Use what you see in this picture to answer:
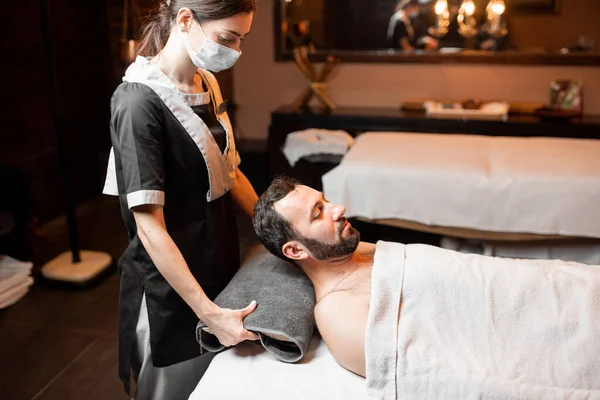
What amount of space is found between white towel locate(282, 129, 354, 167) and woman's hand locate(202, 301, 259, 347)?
5.77 feet

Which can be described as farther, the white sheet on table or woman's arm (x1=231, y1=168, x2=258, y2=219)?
the white sheet on table

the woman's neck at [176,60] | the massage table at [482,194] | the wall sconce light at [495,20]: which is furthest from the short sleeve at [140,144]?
the wall sconce light at [495,20]

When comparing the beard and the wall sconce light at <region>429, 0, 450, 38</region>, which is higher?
the wall sconce light at <region>429, 0, 450, 38</region>

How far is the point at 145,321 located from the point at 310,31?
9.31 feet

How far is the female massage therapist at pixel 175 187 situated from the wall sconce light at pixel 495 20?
2592mm

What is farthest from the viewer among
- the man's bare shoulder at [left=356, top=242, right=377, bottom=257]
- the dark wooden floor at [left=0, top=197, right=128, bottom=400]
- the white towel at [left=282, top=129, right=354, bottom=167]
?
the white towel at [left=282, top=129, right=354, bottom=167]

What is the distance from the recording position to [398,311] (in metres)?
1.37

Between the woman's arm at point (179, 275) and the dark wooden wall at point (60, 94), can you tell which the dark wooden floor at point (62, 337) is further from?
the woman's arm at point (179, 275)

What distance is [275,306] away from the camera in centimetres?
148

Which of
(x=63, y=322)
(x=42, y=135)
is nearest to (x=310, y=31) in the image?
(x=42, y=135)

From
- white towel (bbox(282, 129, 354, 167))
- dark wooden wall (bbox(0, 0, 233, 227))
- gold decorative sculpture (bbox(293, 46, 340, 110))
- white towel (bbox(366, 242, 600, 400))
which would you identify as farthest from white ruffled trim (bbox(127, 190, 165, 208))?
gold decorative sculpture (bbox(293, 46, 340, 110))

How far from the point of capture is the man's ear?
158cm

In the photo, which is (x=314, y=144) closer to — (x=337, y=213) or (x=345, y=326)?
(x=337, y=213)

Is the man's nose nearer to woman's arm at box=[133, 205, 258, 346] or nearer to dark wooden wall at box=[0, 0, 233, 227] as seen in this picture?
woman's arm at box=[133, 205, 258, 346]
